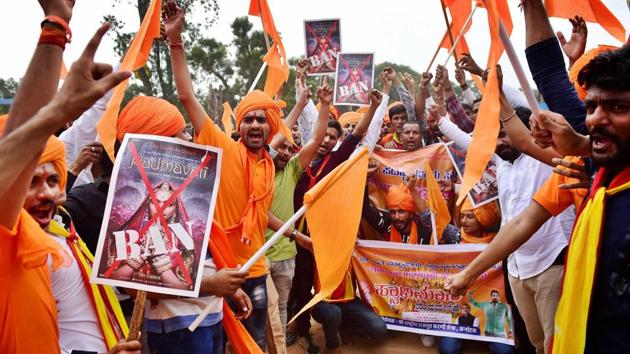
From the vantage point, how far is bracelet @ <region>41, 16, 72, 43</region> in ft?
Answer: 3.96

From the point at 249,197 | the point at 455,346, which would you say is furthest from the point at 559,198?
the point at 455,346

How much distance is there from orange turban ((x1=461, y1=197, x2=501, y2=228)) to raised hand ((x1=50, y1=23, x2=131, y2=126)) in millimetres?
4064

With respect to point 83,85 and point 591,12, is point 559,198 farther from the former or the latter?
point 83,85

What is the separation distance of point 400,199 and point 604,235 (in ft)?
11.5

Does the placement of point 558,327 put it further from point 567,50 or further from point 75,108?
point 567,50

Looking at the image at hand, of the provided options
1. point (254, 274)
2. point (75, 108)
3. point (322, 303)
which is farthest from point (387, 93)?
point (75, 108)

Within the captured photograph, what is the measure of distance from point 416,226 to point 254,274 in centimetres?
229

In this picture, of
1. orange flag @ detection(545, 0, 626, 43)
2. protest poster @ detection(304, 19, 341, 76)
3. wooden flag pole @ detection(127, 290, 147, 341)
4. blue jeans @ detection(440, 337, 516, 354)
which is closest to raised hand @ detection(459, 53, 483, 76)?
orange flag @ detection(545, 0, 626, 43)

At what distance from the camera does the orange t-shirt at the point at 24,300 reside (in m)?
1.38

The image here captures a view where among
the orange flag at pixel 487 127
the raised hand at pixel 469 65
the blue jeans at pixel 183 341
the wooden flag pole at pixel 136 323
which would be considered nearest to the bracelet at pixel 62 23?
the wooden flag pole at pixel 136 323

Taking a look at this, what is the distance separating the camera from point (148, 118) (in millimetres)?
2363

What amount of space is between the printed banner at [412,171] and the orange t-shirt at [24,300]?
13.5 ft

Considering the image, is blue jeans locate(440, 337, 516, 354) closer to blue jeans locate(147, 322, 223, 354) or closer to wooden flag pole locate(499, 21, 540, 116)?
blue jeans locate(147, 322, 223, 354)

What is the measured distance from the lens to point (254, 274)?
3.34 metres
